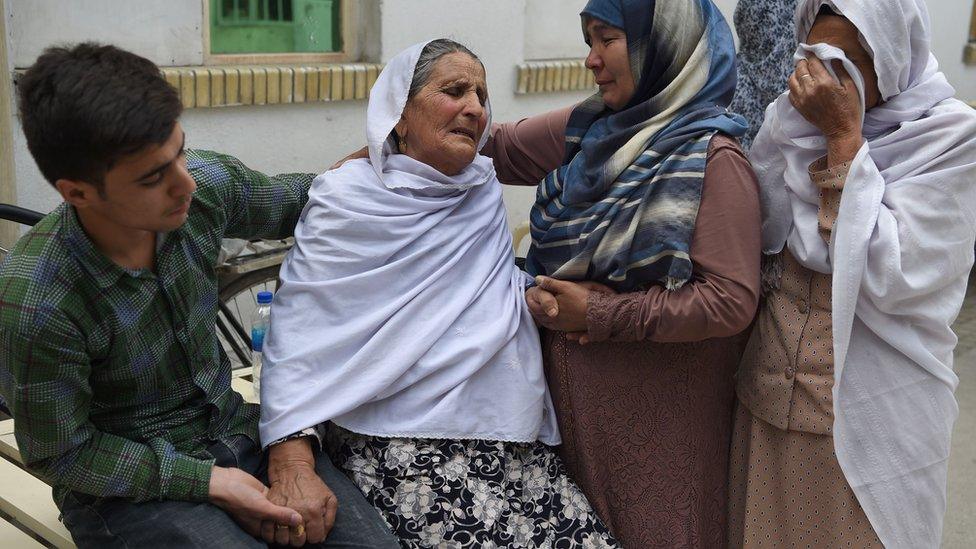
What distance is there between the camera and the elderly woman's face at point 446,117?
7.79ft

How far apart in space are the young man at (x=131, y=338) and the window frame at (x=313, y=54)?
2335mm

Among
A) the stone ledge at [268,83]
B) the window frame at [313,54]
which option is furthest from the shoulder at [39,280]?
the window frame at [313,54]

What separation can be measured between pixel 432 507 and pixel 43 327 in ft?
2.85

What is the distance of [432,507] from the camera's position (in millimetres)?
2154

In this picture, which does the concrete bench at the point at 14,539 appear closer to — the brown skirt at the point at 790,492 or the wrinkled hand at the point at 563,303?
the wrinkled hand at the point at 563,303

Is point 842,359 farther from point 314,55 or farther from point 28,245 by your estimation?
point 314,55

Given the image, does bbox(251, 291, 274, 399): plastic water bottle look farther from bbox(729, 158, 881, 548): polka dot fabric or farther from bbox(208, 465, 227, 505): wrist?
bbox(729, 158, 881, 548): polka dot fabric

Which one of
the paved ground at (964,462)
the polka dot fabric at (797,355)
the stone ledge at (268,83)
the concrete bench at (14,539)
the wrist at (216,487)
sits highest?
the stone ledge at (268,83)

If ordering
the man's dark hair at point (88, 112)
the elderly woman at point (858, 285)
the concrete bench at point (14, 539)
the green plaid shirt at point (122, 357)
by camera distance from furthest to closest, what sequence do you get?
the concrete bench at point (14, 539) → the elderly woman at point (858, 285) → the green plaid shirt at point (122, 357) → the man's dark hair at point (88, 112)

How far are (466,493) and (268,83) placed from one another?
2760 mm

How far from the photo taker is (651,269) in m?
2.19

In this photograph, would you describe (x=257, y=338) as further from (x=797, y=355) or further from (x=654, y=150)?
(x=797, y=355)

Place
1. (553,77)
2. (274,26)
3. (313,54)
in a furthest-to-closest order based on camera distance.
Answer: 1. (553,77)
2. (313,54)
3. (274,26)

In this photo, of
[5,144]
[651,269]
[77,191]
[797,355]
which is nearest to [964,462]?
[797,355]
